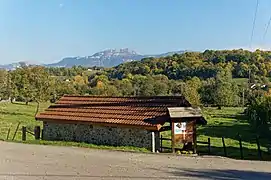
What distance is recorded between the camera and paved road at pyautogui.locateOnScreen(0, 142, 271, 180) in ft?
39.3

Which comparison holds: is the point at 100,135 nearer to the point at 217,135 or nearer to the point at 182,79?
the point at 217,135

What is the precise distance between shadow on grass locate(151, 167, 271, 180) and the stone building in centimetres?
557

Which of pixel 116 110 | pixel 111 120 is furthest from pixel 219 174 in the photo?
pixel 116 110

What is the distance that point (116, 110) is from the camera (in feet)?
69.5

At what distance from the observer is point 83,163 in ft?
47.3

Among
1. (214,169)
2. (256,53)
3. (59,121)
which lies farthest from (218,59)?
(214,169)

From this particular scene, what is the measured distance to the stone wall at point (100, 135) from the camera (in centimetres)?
1897

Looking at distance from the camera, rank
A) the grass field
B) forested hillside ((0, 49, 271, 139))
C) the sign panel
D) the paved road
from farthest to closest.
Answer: forested hillside ((0, 49, 271, 139)) < the grass field < the sign panel < the paved road

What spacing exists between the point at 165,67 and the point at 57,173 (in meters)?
103

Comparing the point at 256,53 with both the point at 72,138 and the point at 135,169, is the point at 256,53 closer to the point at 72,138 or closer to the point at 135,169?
the point at 72,138

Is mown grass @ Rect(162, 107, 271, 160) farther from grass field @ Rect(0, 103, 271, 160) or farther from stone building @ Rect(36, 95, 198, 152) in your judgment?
stone building @ Rect(36, 95, 198, 152)

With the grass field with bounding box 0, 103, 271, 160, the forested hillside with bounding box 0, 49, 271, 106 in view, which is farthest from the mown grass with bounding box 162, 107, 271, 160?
the forested hillside with bounding box 0, 49, 271, 106

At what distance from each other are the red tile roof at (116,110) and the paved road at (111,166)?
234 centimetres

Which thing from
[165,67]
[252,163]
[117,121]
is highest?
[165,67]
